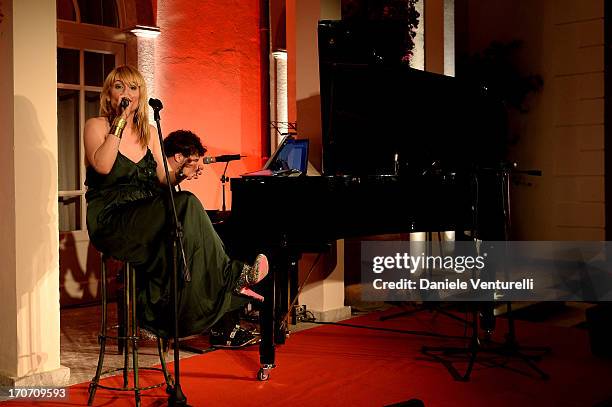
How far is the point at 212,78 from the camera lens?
667 cm

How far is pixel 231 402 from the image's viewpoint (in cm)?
334

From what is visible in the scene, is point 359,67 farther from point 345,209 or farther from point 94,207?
point 94,207

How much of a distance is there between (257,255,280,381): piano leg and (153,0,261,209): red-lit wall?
9.45ft

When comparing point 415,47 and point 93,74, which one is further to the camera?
point 415,47

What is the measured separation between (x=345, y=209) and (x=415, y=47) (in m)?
3.53

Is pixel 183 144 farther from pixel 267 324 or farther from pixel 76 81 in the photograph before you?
pixel 76 81

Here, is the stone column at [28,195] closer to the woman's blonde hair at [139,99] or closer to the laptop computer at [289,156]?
the woman's blonde hair at [139,99]

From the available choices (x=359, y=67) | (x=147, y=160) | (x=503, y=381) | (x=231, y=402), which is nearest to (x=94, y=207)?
(x=147, y=160)

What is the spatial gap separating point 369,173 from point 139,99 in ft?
5.37

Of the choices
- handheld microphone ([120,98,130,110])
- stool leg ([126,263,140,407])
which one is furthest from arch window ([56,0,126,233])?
handheld microphone ([120,98,130,110])

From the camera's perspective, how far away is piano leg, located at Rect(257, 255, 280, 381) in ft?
11.7

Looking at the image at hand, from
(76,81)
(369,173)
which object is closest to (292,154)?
(369,173)

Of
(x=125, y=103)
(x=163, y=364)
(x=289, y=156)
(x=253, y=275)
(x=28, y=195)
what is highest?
(x=125, y=103)

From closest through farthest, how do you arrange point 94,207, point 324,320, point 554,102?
1. point 94,207
2. point 324,320
3. point 554,102
